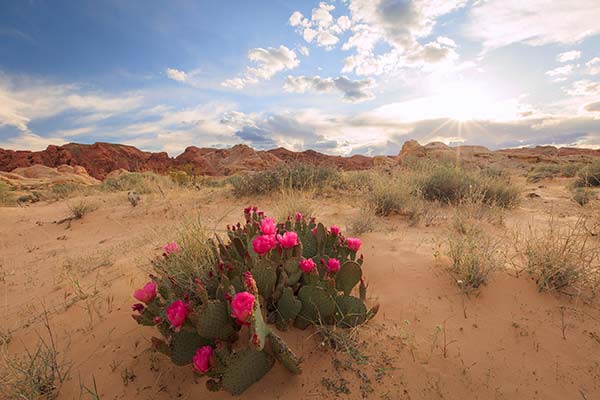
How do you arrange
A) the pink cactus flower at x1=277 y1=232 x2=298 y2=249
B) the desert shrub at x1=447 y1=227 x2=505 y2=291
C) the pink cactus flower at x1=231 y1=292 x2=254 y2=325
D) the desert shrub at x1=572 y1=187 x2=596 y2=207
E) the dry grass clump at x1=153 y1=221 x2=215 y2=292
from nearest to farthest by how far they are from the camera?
the pink cactus flower at x1=231 y1=292 x2=254 y2=325 → the pink cactus flower at x1=277 y1=232 x2=298 y2=249 → the dry grass clump at x1=153 y1=221 x2=215 y2=292 → the desert shrub at x1=447 y1=227 x2=505 y2=291 → the desert shrub at x1=572 y1=187 x2=596 y2=207

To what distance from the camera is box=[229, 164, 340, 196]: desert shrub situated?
28.2ft

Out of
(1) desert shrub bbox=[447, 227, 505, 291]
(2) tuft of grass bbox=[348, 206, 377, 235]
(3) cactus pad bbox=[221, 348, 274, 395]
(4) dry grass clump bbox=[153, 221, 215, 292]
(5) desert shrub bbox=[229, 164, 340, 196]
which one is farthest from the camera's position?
(5) desert shrub bbox=[229, 164, 340, 196]

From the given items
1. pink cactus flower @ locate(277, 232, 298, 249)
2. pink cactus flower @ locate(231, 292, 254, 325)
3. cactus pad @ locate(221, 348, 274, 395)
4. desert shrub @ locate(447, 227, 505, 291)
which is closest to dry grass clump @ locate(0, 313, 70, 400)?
cactus pad @ locate(221, 348, 274, 395)

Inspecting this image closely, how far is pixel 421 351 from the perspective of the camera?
6.85ft

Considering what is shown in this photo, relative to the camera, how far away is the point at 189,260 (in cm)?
262

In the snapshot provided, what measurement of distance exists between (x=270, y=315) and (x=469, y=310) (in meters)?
1.62

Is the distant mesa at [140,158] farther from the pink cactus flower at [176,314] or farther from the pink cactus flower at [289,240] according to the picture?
the pink cactus flower at [176,314]

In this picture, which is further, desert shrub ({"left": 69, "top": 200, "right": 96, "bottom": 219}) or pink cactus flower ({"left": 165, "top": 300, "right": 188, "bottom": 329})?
desert shrub ({"left": 69, "top": 200, "right": 96, "bottom": 219})

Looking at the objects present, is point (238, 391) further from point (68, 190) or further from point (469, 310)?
point (68, 190)

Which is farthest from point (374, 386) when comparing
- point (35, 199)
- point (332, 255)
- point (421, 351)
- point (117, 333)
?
point (35, 199)

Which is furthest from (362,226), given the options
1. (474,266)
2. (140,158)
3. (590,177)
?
(140,158)

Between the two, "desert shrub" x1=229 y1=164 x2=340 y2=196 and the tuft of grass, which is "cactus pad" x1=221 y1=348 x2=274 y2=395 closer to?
the tuft of grass

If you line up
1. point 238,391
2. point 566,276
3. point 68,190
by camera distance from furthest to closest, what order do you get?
point 68,190
point 566,276
point 238,391

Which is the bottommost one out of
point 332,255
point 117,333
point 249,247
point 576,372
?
point 576,372
